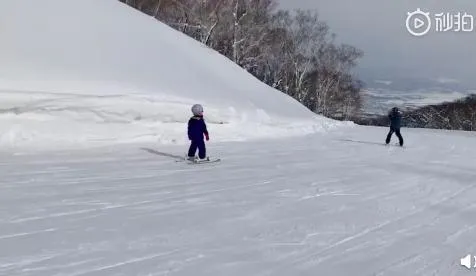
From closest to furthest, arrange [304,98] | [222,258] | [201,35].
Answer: [222,258], [201,35], [304,98]

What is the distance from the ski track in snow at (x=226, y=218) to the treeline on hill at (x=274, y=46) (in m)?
32.5

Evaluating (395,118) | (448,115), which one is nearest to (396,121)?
(395,118)

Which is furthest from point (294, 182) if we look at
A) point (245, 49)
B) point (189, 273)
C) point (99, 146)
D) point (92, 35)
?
point (245, 49)

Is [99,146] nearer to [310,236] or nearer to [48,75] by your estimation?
[48,75]

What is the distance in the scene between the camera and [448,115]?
74.1m

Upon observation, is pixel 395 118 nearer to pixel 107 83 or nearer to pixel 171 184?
pixel 107 83

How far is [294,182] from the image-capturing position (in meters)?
9.31

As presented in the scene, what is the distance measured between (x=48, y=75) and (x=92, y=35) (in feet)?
17.3

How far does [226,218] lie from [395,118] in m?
13.6

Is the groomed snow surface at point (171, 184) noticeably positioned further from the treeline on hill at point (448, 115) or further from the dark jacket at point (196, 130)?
the treeline on hill at point (448, 115)

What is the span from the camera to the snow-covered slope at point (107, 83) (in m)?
15.0

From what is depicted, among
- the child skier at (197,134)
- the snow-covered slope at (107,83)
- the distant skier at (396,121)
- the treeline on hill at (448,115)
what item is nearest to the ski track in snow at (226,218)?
the child skier at (197,134)

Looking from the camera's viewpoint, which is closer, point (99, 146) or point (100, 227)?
point (100, 227)

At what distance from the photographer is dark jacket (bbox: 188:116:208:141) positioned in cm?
1153
